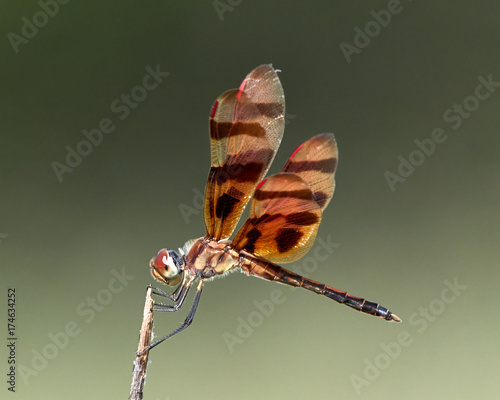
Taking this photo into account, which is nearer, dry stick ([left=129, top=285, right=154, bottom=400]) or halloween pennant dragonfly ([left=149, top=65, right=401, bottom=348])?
dry stick ([left=129, top=285, right=154, bottom=400])

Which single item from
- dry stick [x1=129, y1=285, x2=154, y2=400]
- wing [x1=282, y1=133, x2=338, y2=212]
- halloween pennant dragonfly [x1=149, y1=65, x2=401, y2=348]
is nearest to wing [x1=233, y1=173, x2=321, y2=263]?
halloween pennant dragonfly [x1=149, y1=65, x2=401, y2=348]

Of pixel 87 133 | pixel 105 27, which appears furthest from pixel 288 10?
pixel 87 133

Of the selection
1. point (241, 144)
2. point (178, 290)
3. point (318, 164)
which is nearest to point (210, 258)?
point (178, 290)

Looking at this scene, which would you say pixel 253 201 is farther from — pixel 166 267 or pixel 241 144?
pixel 166 267

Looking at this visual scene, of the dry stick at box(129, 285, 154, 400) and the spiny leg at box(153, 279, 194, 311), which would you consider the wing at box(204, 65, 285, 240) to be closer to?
the spiny leg at box(153, 279, 194, 311)

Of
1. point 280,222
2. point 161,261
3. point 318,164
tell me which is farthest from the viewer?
point 318,164

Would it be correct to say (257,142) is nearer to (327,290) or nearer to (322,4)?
(327,290)
